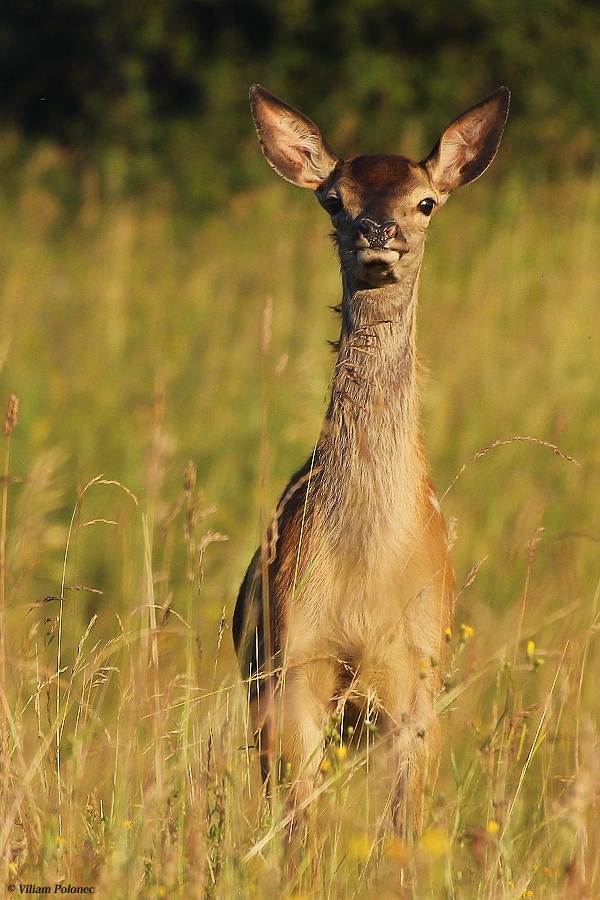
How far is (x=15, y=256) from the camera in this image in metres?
11.6

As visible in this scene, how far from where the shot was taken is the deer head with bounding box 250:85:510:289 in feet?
15.0

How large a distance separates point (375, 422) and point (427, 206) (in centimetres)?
66

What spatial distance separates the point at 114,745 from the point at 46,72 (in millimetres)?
16097

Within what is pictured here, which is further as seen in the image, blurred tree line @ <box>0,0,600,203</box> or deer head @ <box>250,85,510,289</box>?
blurred tree line @ <box>0,0,600,203</box>

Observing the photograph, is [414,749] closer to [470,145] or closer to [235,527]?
[470,145]

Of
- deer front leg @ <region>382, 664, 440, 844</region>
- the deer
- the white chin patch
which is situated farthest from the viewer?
the white chin patch

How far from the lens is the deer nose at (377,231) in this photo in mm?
4500

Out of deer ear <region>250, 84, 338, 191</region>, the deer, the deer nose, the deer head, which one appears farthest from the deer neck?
deer ear <region>250, 84, 338, 191</region>

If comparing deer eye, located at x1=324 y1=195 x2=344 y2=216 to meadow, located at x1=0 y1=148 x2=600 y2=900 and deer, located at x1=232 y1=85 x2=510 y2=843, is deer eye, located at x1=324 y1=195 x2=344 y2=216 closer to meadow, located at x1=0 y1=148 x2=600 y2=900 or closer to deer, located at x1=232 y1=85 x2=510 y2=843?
deer, located at x1=232 y1=85 x2=510 y2=843

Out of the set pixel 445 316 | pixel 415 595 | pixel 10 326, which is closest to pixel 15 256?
pixel 10 326

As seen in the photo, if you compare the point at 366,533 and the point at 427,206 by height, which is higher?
the point at 427,206

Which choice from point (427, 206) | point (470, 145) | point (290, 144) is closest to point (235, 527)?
point (290, 144)

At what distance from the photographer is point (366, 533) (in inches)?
179

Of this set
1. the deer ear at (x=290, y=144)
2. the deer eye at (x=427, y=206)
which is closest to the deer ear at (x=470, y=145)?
the deer eye at (x=427, y=206)
